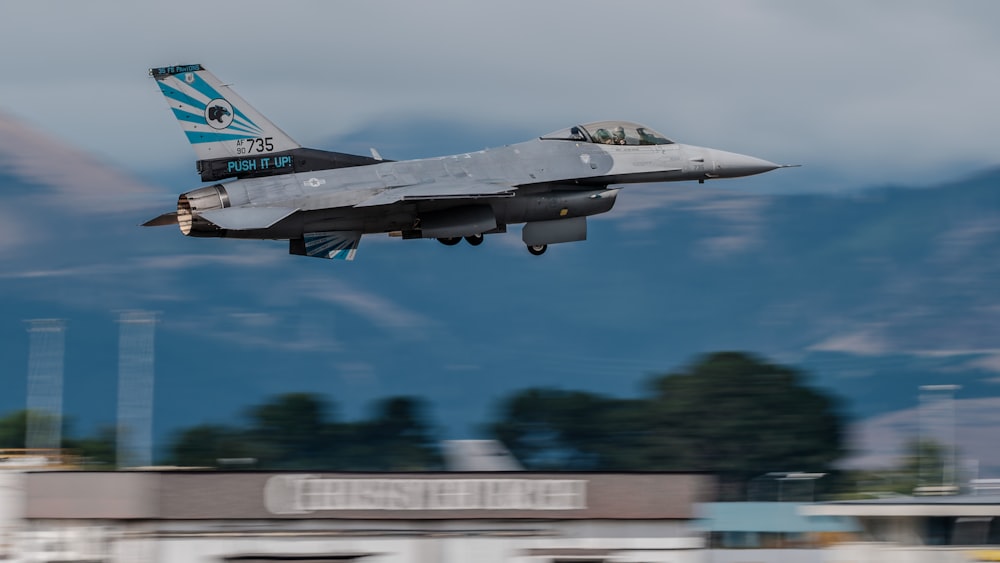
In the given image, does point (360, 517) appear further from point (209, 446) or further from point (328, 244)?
point (209, 446)

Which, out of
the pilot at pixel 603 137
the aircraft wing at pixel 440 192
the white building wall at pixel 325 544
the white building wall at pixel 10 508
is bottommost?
the white building wall at pixel 325 544

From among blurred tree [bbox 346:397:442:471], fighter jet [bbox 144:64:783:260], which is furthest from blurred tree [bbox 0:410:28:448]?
fighter jet [bbox 144:64:783:260]

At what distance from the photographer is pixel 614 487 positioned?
32.0 meters

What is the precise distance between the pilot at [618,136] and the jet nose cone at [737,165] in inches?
102

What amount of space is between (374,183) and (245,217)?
3532 millimetres

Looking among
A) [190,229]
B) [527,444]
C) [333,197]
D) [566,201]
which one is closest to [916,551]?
[566,201]

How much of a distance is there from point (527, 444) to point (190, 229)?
88.2m

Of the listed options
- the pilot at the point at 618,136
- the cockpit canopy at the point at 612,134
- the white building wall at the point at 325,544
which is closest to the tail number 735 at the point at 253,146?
the cockpit canopy at the point at 612,134

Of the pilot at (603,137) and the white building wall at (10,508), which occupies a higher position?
the pilot at (603,137)

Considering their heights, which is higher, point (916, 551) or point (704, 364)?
point (704, 364)

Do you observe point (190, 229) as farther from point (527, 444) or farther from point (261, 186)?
point (527, 444)

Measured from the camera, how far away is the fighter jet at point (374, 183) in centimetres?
3853

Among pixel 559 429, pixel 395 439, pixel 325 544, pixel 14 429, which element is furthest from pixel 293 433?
pixel 325 544

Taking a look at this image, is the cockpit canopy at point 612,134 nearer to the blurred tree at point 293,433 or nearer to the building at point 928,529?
the building at point 928,529
